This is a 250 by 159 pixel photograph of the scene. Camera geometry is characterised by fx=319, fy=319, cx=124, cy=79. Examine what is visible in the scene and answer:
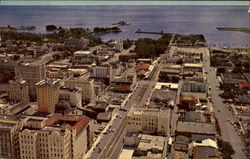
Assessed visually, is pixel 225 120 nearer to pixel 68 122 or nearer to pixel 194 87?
pixel 194 87

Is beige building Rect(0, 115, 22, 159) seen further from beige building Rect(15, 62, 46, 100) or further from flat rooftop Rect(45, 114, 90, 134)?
beige building Rect(15, 62, 46, 100)

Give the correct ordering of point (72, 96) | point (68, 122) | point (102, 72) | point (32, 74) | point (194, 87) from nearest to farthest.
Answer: point (68, 122) < point (72, 96) < point (32, 74) < point (194, 87) < point (102, 72)

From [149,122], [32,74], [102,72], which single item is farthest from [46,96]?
[102,72]

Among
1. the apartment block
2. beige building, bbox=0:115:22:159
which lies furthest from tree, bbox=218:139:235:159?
beige building, bbox=0:115:22:159

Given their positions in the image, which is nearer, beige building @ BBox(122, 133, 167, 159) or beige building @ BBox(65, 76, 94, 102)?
beige building @ BBox(122, 133, 167, 159)

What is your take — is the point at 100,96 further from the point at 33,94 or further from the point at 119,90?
the point at 33,94

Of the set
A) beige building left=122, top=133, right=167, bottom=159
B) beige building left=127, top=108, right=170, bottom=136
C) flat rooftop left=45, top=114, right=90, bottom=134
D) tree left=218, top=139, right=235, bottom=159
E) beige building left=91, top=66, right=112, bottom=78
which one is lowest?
tree left=218, top=139, right=235, bottom=159
